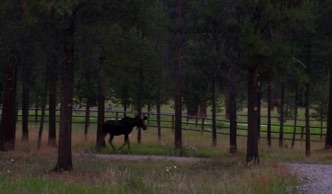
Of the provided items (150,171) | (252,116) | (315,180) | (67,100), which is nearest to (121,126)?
(252,116)

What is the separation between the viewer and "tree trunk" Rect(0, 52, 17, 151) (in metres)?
25.4

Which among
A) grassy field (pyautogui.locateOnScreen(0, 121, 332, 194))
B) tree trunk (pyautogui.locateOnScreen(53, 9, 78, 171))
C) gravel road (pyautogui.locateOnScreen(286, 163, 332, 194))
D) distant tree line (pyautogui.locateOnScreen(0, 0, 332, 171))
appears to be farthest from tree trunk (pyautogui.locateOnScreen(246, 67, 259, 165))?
tree trunk (pyautogui.locateOnScreen(53, 9, 78, 171))

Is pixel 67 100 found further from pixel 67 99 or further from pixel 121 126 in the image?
pixel 121 126

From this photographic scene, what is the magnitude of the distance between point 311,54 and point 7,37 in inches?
551

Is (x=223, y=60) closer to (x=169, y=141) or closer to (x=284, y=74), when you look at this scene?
(x=284, y=74)

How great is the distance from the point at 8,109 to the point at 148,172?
10.6 meters

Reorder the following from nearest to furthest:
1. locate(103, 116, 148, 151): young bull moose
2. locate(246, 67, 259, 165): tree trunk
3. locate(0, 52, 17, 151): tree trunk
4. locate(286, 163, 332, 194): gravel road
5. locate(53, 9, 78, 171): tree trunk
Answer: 1. locate(286, 163, 332, 194): gravel road
2. locate(53, 9, 78, 171): tree trunk
3. locate(246, 67, 259, 165): tree trunk
4. locate(0, 52, 17, 151): tree trunk
5. locate(103, 116, 148, 151): young bull moose

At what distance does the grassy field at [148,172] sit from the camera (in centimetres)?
1238

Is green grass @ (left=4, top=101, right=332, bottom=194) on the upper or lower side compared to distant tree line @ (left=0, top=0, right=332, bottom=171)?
lower

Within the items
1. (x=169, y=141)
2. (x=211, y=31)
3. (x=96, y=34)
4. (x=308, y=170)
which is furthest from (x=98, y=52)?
(x=169, y=141)

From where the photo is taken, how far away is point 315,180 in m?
17.5

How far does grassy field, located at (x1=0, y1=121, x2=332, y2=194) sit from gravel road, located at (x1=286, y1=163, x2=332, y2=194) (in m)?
0.37

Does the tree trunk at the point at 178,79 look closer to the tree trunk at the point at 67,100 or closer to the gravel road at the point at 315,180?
the gravel road at the point at 315,180

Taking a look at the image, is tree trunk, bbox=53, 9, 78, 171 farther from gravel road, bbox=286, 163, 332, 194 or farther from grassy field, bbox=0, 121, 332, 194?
gravel road, bbox=286, 163, 332, 194
